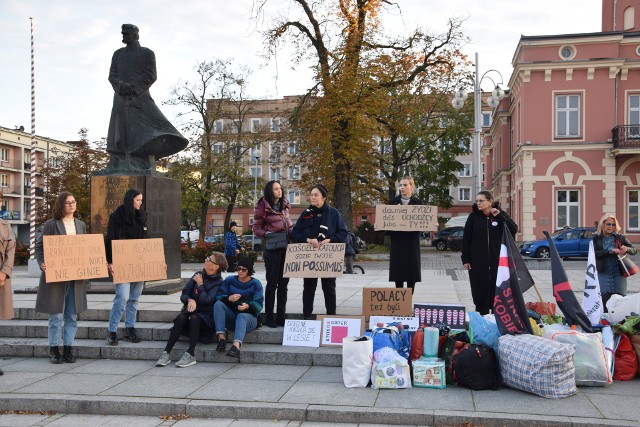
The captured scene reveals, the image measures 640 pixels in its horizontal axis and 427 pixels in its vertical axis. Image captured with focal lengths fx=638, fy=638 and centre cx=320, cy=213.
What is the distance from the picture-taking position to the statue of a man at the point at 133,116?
11539 mm

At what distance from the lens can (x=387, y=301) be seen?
8.51m

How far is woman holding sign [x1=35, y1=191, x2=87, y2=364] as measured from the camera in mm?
7766

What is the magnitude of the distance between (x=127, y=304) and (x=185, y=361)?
4.43ft

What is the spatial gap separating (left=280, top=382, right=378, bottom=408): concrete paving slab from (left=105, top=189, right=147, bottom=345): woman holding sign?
2769mm

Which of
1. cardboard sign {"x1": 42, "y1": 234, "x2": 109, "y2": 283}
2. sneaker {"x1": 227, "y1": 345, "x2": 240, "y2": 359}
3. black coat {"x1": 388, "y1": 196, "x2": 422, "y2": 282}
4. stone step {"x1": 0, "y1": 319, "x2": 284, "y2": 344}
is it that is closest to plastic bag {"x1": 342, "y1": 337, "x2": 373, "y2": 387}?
sneaker {"x1": 227, "y1": 345, "x2": 240, "y2": 359}

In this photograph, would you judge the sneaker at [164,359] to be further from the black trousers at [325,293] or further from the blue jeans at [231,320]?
the black trousers at [325,293]

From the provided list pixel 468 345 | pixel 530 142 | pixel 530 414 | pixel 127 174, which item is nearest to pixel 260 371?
pixel 468 345

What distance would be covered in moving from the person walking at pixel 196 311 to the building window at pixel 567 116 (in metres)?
30.3

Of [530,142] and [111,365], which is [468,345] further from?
[530,142]

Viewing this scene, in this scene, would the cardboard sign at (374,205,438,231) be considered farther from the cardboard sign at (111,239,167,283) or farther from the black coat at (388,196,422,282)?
the cardboard sign at (111,239,167,283)

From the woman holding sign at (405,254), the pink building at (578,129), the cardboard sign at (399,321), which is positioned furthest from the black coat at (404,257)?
the pink building at (578,129)

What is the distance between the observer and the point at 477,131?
25.0 m

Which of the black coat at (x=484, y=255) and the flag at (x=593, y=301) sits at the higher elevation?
the black coat at (x=484, y=255)

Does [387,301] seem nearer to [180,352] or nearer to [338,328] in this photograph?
[338,328]
